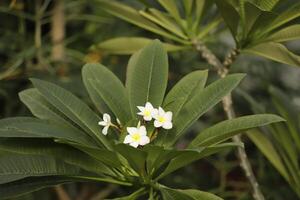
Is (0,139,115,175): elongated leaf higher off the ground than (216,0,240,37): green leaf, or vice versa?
(216,0,240,37): green leaf

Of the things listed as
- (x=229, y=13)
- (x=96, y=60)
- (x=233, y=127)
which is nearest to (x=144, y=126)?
(x=233, y=127)

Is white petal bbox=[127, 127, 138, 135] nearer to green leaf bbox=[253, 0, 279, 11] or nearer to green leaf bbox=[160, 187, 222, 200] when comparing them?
green leaf bbox=[160, 187, 222, 200]

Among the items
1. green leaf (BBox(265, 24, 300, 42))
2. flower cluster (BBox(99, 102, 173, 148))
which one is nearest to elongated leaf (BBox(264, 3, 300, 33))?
green leaf (BBox(265, 24, 300, 42))

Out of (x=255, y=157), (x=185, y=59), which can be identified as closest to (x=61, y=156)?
(x=185, y=59)

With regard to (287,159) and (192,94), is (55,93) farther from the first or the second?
(287,159)

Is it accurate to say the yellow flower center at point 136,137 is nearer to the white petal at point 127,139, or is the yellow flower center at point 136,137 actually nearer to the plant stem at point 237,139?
the white petal at point 127,139

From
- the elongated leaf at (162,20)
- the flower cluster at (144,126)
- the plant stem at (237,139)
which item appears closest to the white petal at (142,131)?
the flower cluster at (144,126)

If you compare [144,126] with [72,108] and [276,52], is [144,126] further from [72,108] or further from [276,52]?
[276,52]
